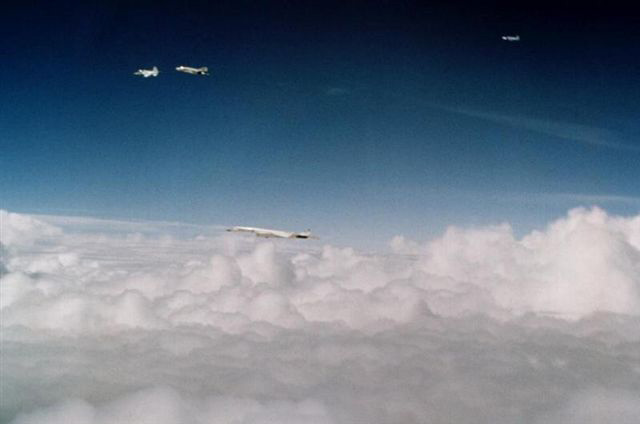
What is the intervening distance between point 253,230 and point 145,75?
3267 centimetres

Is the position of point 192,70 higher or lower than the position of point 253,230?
higher

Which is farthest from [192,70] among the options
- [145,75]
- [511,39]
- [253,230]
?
[511,39]

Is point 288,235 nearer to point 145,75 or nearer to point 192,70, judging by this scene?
point 192,70

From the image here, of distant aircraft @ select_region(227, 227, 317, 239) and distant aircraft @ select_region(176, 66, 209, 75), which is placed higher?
distant aircraft @ select_region(176, 66, 209, 75)

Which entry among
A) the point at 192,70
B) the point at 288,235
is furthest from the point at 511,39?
the point at 192,70

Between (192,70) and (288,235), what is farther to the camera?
(192,70)

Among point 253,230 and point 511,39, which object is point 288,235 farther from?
point 511,39

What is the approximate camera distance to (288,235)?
66.8m

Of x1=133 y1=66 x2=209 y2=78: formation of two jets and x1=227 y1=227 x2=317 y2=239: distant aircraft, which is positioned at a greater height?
x1=133 y1=66 x2=209 y2=78: formation of two jets

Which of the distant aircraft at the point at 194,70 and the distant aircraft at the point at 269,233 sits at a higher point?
the distant aircraft at the point at 194,70

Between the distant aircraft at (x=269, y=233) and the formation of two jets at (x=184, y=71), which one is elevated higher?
the formation of two jets at (x=184, y=71)

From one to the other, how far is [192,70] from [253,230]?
27.6m

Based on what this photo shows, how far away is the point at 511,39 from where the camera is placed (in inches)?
2648

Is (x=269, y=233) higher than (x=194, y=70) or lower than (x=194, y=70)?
lower
